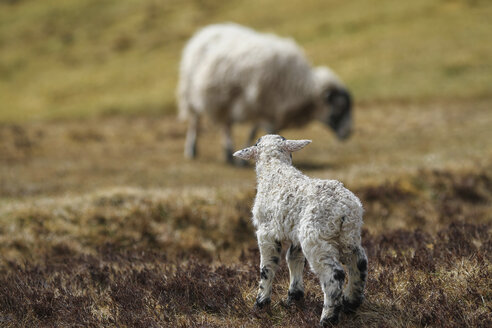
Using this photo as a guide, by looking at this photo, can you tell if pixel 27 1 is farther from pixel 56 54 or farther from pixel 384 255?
pixel 384 255

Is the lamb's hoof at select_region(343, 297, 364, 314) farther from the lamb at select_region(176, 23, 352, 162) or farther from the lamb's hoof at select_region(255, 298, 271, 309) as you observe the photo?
the lamb at select_region(176, 23, 352, 162)

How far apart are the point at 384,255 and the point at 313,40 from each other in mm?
40578

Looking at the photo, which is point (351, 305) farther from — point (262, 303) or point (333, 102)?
point (333, 102)

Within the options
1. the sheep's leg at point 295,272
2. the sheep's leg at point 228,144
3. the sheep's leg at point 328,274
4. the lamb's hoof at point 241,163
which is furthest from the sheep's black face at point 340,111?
the sheep's leg at point 328,274

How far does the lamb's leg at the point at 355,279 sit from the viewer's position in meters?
4.50

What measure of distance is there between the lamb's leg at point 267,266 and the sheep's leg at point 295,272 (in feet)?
0.54

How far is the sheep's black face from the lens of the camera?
1719 cm

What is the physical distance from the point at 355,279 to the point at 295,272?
26.8 inches

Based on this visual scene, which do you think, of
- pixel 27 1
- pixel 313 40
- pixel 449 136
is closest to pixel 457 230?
pixel 449 136

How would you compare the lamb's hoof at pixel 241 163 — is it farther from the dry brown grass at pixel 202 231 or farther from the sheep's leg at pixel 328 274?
the sheep's leg at pixel 328 274

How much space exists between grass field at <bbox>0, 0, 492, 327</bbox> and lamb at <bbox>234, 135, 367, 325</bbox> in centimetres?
28

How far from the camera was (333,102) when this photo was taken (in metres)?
17.3

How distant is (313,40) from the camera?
4491 cm

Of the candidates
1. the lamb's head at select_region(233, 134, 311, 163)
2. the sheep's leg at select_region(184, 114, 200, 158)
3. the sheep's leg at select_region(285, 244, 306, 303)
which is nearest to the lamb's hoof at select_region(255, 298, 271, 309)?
the sheep's leg at select_region(285, 244, 306, 303)
